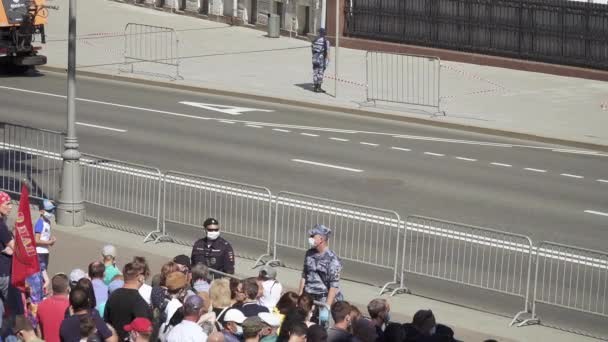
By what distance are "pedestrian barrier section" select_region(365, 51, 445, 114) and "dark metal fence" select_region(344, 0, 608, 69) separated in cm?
175

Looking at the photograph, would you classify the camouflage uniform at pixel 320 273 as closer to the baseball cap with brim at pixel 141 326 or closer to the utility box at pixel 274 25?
the baseball cap with brim at pixel 141 326

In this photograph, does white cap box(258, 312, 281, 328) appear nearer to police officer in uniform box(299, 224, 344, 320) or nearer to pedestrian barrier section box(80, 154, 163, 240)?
police officer in uniform box(299, 224, 344, 320)

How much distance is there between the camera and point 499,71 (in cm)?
3550

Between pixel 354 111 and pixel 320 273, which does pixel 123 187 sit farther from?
pixel 354 111

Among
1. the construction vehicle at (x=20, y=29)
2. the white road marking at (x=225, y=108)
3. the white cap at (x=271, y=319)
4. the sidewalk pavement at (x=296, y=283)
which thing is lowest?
the sidewalk pavement at (x=296, y=283)

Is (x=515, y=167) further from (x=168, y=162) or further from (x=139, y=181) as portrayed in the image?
(x=139, y=181)

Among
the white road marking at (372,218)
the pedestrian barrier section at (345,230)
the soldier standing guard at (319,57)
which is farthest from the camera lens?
the soldier standing guard at (319,57)

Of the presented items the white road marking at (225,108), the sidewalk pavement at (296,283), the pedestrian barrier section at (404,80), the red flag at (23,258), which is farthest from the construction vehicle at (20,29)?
the red flag at (23,258)

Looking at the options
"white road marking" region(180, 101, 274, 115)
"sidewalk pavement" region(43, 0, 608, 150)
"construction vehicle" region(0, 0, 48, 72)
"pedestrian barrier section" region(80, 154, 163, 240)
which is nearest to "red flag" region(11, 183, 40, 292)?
"pedestrian barrier section" region(80, 154, 163, 240)

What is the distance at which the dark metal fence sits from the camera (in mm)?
33938

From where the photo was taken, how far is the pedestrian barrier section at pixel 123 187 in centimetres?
1730

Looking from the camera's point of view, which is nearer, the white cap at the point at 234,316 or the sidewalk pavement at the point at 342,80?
the white cap at the point at 234,316

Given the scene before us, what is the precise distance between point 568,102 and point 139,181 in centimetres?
1651

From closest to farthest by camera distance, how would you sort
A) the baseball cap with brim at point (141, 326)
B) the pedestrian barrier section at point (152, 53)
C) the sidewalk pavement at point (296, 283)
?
the baseball cap with brim at point (141, 326) → the sidewalk pavement at point (296, 283) → the pedestrian barrier section at point (152, 53)
